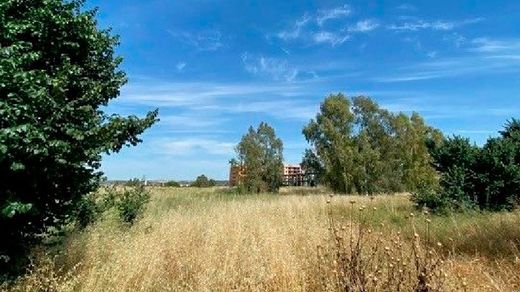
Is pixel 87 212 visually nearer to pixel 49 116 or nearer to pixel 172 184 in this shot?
pixel 49 116

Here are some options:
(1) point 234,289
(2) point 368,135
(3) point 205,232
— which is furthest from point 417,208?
(2) point 368,135

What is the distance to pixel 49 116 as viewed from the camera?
5.87 meters

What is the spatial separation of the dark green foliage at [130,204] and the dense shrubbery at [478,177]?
1079 centimetres

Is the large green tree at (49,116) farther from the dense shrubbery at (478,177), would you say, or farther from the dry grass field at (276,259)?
the dense shrubbery at (478,177)

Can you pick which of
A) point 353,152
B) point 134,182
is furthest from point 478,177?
point 353,152

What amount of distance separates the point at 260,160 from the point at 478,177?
26910 mm

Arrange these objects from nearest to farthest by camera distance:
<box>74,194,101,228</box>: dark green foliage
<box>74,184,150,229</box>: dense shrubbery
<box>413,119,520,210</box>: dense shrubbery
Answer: <box>74,194,101,228</box>: dark green foliage
<box>74,184,150,229</box>: dense shrubbery
<box>413,119,520,210</box>: dense shrubbery

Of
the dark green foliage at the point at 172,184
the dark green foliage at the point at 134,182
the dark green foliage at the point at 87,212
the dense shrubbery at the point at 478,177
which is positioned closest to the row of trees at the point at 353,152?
the dense shrubbery at the point at 478,177

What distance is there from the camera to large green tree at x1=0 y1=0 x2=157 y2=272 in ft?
17.0

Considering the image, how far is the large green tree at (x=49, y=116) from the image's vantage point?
519 cm

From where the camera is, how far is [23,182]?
6.25 metres

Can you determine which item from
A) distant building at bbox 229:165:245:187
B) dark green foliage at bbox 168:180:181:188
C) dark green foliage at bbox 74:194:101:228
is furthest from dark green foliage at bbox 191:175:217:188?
dark green foliage at bbox 74:194:101:228

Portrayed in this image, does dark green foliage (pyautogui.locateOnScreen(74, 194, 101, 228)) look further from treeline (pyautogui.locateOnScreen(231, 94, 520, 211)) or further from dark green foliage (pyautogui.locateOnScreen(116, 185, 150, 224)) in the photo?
treeline (pyautogui.locateOnScreen(231, 94, 520, 211))

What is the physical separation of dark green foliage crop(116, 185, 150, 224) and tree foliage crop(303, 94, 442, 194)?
24202mm
